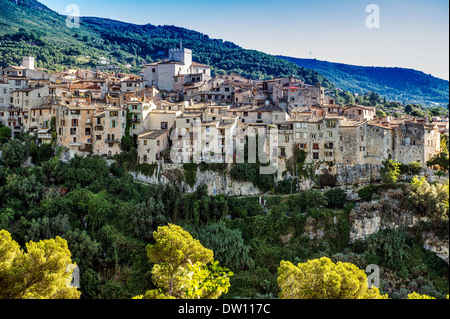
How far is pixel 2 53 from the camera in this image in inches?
2430

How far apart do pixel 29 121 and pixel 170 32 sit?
7445 centimetres

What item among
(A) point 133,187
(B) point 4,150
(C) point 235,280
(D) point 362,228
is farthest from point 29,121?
(D) point 362,228

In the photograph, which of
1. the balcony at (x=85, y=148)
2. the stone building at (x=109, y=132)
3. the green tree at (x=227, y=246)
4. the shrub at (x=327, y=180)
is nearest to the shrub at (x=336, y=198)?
the shrub at (x=327, y=180)

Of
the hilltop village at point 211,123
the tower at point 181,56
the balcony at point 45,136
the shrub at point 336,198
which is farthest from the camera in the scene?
the tower at point 181,56

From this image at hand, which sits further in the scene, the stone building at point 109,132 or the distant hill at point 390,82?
the distant hill at point 390,82

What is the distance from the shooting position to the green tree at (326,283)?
42.9 feet

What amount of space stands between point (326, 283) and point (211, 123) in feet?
62.5

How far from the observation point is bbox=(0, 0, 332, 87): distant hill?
67125 mm

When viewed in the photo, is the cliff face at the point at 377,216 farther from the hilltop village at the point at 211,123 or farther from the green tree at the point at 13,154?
the green tree at the point at 13,154

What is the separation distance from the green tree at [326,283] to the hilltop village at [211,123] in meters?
15.9

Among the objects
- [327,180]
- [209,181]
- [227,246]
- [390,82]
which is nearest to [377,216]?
[327,180]

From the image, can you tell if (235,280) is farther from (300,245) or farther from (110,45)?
(110,45)

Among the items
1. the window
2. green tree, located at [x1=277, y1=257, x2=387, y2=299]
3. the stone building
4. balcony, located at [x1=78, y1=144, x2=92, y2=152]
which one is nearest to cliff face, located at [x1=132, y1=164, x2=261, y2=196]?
the stone building

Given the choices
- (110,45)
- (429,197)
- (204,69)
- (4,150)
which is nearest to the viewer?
(429,197)
